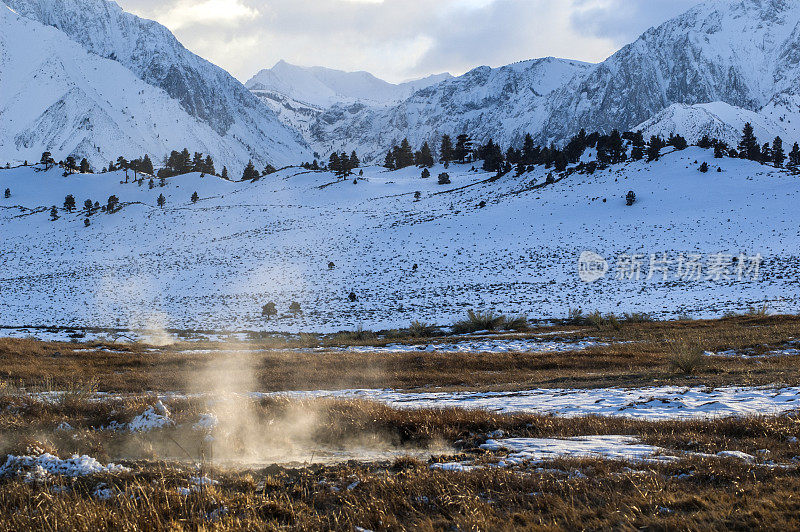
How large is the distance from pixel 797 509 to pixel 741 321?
27.1 metres

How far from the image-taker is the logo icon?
1720 inches

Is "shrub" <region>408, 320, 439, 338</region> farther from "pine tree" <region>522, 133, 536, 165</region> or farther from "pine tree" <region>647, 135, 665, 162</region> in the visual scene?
"pine tree" <region>522, 133, 536, 165</region>

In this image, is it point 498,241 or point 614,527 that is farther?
point 498,241

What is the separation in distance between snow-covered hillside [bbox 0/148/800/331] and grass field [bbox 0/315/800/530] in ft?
74.0

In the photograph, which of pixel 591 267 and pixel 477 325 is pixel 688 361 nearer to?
pixel 477 325

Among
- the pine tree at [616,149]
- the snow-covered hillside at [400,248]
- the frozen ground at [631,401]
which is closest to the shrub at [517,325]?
the snow-covered hillside at [400,248]

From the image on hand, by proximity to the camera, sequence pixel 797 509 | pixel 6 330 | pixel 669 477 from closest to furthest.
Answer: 1. pixel 797 509
2. pixel 669 477
3. pixel 6 330

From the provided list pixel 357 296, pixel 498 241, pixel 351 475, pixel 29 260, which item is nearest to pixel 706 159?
pixel 498 241

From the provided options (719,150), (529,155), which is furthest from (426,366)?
(529,155)

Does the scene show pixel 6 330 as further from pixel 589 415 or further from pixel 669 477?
pixel 669 477

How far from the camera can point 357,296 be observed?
41750 mm

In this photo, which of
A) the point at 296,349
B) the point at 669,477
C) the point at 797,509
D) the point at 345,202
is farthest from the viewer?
the point at 345,202

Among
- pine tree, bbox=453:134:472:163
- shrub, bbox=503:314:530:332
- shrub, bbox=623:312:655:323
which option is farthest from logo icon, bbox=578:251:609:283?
pine tree, bbox=453:134:472:163

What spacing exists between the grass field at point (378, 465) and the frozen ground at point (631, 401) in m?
0.78
